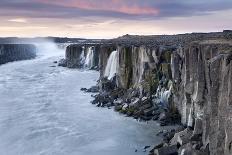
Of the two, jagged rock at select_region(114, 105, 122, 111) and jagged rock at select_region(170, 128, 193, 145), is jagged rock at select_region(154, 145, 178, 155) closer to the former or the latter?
jagged rock at select_region(170, 128, 193, 145)

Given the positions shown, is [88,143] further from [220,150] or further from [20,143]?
[220,150]

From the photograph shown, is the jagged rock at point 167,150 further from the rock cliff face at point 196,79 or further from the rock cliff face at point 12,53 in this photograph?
the rock cliff face at point 12,53

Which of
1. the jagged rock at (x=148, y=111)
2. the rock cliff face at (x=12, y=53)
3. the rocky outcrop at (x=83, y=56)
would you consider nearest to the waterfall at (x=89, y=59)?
the rocky outcrop at (x=83, y=56)

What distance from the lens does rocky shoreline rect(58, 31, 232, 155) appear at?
20.7 m

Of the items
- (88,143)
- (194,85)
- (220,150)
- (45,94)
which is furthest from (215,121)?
(45,94)

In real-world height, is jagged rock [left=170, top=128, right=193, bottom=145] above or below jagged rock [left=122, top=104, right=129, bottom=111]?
above

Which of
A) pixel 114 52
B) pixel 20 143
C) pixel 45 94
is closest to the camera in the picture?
pixel 20 143

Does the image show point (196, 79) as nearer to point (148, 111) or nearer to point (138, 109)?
point (148, 111)

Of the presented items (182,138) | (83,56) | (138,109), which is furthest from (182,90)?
(83,56)

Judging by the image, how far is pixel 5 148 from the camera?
28.5 metres

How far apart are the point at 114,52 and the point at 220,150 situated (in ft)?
116

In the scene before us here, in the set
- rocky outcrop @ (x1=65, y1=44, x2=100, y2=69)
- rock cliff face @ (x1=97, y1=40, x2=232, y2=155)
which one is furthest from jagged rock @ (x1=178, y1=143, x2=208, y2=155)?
rocky outcrop @ (x1=65, y1=44, x2=100, y2=69)

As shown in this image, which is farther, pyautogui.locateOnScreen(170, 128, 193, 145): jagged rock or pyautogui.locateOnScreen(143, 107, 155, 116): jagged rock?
pyautogui.locateOnScreen(143, 107, 155, 116): jagged rock

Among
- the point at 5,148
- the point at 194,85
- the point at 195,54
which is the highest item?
the point at 195,54
